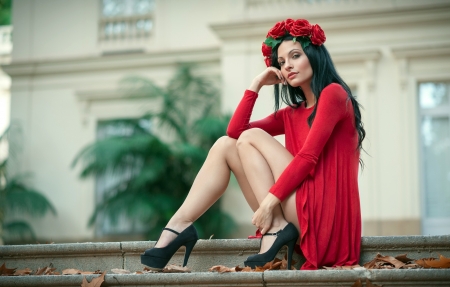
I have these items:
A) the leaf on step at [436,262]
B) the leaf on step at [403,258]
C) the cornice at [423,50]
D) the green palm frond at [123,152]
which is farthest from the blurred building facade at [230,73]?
the leaf on step at [436,262]

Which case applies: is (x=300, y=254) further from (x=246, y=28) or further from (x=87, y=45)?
(x=87, y=45)

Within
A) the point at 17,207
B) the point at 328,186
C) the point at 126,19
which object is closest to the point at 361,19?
the point at 126,19

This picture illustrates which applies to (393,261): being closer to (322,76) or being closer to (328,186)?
(328,186)

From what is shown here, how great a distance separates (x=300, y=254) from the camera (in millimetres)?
3188

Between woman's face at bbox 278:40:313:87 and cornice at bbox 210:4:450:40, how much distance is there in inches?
241

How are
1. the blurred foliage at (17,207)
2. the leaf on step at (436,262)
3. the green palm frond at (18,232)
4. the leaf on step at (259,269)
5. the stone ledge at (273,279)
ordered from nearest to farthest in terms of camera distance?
the stone ledge at (273,279) → the leaf on step at (436,262) → the leaf on step at (259,269) → the blurred foliage at (17,207) → the green palm frond at (18,232)

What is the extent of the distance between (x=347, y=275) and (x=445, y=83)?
700 cm

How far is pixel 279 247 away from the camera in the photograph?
303 cm

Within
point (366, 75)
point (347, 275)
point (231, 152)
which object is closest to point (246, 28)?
point (366, 75)

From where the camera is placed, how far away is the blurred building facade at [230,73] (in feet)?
29.3

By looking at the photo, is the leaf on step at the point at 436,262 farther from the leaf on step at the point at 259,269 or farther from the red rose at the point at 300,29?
the red rose at the point at 300,29

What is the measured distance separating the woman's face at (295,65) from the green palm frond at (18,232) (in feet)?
25.8

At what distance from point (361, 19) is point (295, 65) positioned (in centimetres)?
623

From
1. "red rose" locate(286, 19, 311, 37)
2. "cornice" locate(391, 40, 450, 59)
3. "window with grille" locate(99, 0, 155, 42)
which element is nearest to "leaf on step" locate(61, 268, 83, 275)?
"red rose" locate(286, 19, 311, 37)
